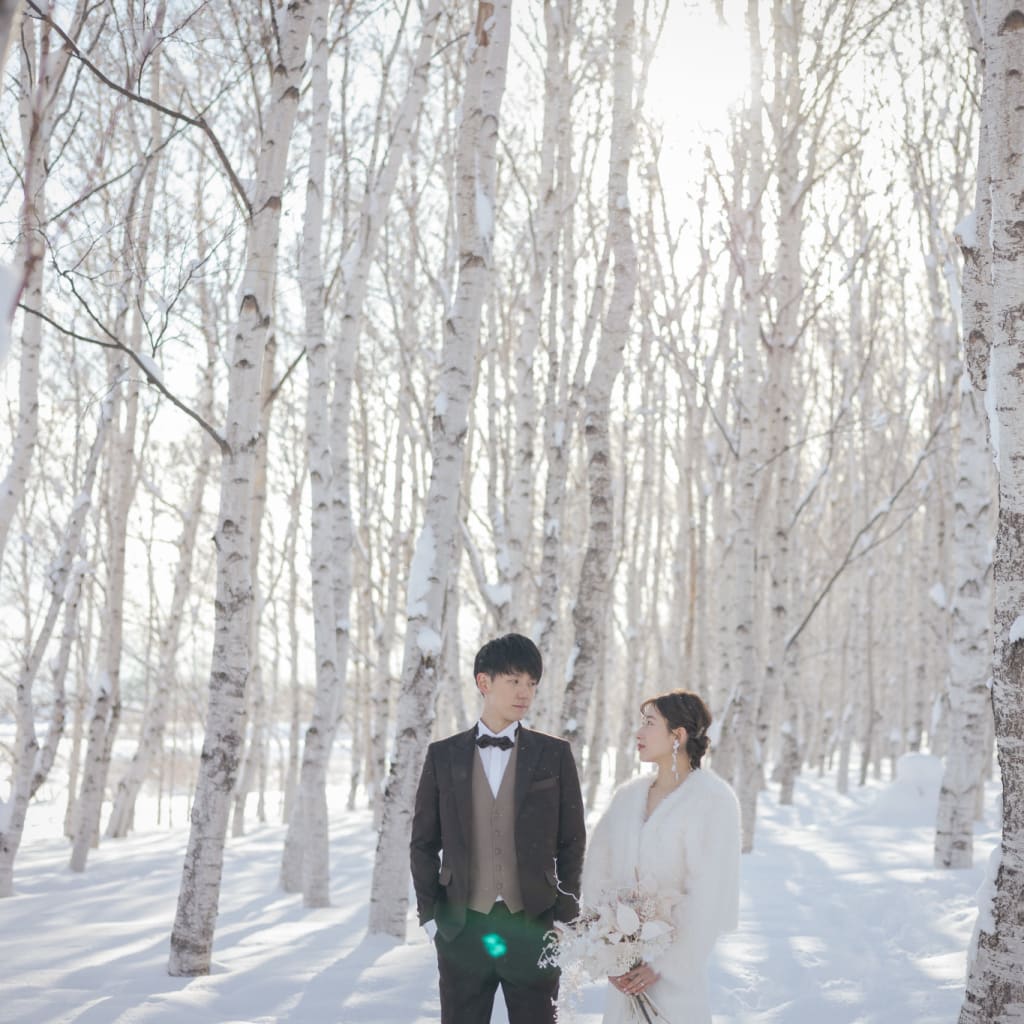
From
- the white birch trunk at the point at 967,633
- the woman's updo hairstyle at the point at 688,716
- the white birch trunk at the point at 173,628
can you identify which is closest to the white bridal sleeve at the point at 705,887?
the woman's updo hairstyle at the point at 688,716

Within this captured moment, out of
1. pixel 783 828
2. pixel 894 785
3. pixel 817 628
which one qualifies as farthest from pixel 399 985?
pixel 817 628

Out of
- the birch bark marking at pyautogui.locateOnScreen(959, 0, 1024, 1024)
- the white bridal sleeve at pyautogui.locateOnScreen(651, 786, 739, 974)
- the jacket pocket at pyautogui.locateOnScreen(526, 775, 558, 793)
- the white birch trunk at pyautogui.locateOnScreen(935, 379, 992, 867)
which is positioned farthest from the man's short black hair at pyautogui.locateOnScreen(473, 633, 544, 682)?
the white birch trunk at pyautogui.locateOnScreen(935, 379, 992, 867)

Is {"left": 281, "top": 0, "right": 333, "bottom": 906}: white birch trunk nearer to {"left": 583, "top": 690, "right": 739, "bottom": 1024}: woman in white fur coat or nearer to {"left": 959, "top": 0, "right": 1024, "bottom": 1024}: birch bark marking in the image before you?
{"left": 583, "top": 690, "right": 739, "bottom": 1024}: woman in white fur coat

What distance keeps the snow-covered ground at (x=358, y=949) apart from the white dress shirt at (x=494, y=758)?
177 centimetres

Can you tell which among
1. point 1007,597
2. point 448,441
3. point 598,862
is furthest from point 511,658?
point 448,441

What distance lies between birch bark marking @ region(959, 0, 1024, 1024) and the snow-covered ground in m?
1.44

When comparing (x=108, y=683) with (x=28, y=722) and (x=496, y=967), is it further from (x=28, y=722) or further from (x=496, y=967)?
(x=496, y=967)

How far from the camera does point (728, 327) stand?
42.1 feet

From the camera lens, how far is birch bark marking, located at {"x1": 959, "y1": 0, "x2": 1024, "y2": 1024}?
3.27 m

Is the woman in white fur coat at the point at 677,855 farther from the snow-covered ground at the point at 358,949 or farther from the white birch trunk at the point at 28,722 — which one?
the white birch trunk at the point at 28,722

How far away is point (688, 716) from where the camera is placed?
314 centimetres

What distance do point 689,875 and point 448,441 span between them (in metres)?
3.03

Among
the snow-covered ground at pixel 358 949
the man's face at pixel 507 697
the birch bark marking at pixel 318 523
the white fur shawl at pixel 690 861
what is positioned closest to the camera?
the white fur shawl at pixel 690 861

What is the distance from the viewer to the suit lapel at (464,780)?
304cm
